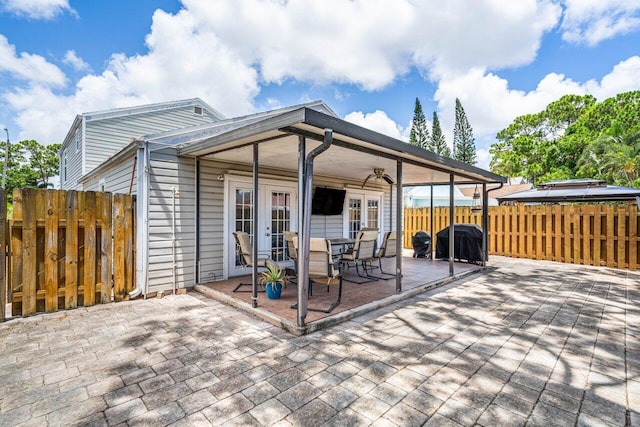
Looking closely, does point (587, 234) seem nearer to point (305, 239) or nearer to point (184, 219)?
point (305, 239)

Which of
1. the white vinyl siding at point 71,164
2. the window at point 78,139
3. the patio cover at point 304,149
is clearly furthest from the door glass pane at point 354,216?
the window at point 78,139

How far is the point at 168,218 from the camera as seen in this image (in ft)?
16.4

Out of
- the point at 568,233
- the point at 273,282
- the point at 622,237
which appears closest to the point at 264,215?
the point at 273,282

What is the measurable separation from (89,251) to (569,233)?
1066 cm

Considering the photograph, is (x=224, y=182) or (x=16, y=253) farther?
(x=224, y=182)

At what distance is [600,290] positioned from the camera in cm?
531

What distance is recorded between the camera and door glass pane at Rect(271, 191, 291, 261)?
6.53m

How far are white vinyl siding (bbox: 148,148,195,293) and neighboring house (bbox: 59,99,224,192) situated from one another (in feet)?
28.6

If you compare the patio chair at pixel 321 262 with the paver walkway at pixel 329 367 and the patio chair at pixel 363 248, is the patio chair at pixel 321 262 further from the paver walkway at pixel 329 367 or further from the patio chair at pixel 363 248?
the patio chair at pixel 363 248

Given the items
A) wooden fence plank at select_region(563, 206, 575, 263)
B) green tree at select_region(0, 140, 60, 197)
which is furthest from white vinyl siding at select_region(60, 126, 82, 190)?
wooden fence plank at select_region(563, 206, 575, 263)

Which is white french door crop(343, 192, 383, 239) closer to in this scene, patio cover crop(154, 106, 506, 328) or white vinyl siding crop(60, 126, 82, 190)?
patio cover crop(154, 106, 506, 328)

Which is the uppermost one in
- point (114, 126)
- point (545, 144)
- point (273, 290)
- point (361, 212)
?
point (545, 144)

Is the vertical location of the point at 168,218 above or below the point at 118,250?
above

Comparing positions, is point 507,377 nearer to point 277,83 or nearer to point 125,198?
point 125,198
